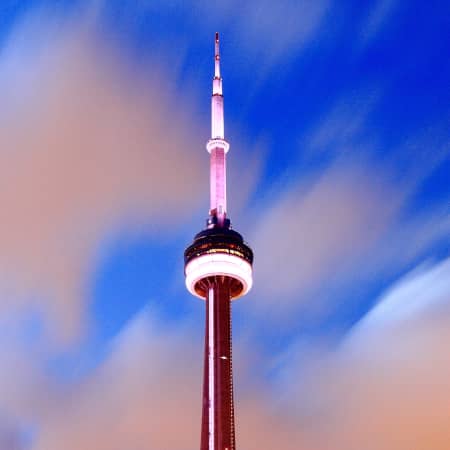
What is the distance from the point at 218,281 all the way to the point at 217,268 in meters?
2.58

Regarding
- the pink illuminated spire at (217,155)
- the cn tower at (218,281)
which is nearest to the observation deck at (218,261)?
the cn tower at (218,281)

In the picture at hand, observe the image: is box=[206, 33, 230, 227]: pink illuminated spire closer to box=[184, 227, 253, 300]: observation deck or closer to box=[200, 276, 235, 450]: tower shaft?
box=[184, 227, 253, 300]: observation deck

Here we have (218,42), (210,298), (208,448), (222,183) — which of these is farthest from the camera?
(218,42)

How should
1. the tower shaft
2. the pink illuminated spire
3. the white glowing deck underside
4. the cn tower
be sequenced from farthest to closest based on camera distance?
the pink illuminated spire, the white glowing deck underside, the cn tower, the tower shaft

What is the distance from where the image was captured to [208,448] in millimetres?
152000

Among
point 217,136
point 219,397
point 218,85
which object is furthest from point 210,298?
point 218,85

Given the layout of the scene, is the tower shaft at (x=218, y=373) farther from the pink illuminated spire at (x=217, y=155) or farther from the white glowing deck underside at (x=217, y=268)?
the pink illuminated spire at (x=217, y=155)

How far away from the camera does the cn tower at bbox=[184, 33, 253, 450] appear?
6068 inches

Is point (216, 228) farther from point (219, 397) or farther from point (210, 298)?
point (219, 397)

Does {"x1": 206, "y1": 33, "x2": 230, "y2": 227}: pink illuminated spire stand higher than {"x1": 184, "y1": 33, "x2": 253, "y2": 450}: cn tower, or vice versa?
{"x1": 206, "y1": 33, "x2": 230, "y2": 227}: pink illuminated spire

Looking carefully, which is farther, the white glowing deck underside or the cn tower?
the white glowing deck underside

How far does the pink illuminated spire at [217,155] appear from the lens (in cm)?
17265

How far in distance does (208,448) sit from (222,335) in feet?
65.8

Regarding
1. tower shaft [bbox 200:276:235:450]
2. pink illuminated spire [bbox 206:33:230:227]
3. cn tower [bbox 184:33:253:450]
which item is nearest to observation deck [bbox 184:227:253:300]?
cn tower [bbox 184:33:253:450]
